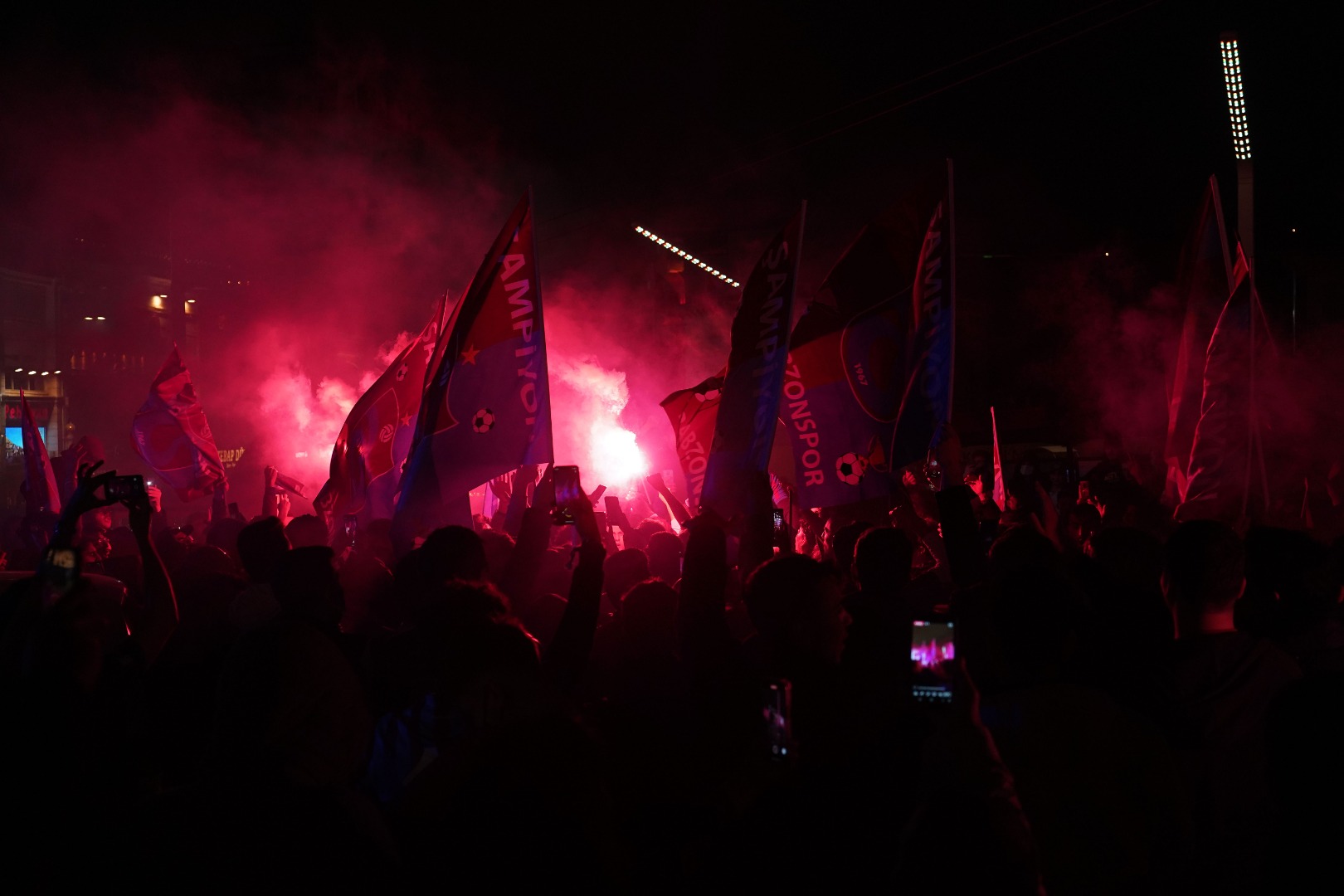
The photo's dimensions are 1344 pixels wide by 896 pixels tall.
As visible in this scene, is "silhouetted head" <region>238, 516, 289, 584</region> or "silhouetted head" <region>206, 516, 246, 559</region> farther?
"silhouetted head" <region>206, 516, 246, 559</region>

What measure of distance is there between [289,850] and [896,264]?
248 inches

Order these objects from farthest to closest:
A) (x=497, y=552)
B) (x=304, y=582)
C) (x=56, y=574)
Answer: (x=497, y=552)
(x=304, y=582)
(x=56, y=574)

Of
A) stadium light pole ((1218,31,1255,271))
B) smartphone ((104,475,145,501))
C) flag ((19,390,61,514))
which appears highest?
stadium light pole ((1218,31,1255,271))

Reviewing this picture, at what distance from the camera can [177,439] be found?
11109 millimetres

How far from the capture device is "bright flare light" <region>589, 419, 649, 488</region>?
1645 centimetres

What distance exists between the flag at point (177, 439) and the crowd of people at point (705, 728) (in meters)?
7.11

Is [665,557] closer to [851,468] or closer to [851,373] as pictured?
[851,468]

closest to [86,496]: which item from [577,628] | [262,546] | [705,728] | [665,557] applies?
[262,546]

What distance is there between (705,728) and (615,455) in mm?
15161

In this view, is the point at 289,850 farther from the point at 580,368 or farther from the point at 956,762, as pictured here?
the point at 580,368

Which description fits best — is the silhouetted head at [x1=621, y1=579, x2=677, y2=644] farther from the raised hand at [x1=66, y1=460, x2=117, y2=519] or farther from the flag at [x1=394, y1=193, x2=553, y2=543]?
the flag at [x1=394, y1=193, x2=553, y2=543]

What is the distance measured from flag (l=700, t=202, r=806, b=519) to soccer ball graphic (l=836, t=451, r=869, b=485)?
65cm

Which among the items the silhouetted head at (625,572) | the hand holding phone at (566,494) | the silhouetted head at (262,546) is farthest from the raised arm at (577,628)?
the silhouetted head at (262,546)

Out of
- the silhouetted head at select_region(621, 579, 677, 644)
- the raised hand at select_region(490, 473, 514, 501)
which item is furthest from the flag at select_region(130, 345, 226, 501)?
the silhouetted head at select_region(621, 579, 677, 644)
